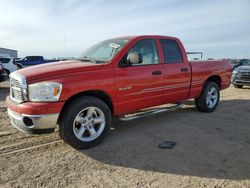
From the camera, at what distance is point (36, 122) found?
158 inches

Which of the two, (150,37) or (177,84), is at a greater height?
(150,37)

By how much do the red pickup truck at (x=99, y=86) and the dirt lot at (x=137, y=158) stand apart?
44 centimetres

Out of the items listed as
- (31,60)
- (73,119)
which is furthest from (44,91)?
(31,60)

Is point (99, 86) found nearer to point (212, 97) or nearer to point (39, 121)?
point (39, 121)

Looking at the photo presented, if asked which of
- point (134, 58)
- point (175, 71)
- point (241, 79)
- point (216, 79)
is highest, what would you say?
point (134, 58)

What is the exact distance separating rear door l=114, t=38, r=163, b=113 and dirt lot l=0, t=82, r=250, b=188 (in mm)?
620

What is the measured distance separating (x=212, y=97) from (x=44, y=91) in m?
4.95

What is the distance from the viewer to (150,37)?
5688 millimetres

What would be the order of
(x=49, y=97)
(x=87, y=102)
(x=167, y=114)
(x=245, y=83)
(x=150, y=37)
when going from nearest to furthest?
(x=49, y=97) → (x=87, y=102) → (x=150, y=37) → (x=167, y=114) → (x=245, y=83)

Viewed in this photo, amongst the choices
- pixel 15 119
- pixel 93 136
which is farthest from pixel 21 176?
pixel 93 136

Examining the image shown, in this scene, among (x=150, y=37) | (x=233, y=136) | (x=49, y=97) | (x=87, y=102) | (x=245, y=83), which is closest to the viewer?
(x=49, y=97)

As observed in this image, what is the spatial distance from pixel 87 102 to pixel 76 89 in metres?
0.31

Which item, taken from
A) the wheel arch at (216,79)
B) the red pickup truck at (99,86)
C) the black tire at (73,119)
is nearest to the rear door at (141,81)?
the red pickup truck at (99,86)

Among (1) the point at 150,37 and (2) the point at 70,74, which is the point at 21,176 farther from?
(1) the point at 150,37
